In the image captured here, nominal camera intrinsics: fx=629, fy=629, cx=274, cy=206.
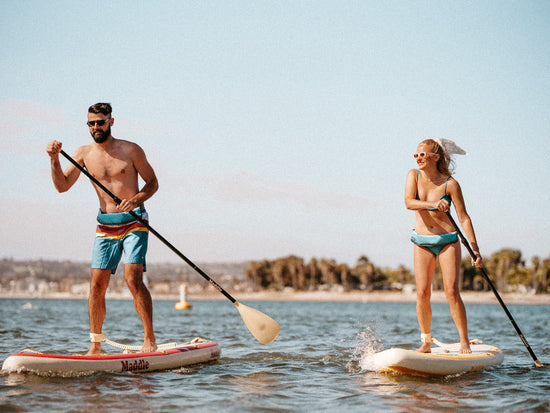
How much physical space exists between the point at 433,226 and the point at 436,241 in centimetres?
19

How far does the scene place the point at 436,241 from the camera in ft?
25.0

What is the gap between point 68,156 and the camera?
7285mm

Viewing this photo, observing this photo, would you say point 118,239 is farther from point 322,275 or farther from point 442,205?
point 322,275

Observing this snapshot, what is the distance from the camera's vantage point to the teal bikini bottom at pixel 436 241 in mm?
7605

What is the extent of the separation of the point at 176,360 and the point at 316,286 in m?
162

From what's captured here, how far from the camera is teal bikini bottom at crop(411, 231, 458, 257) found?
7605 mm

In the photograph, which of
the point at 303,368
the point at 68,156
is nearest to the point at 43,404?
the point at 68,156

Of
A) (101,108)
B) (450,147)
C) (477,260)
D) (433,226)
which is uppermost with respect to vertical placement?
(101,108)

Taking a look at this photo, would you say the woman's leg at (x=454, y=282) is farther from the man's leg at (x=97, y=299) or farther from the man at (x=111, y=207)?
the man's leg at (x=97, y=299)

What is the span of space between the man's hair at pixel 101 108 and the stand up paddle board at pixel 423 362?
4.26 m

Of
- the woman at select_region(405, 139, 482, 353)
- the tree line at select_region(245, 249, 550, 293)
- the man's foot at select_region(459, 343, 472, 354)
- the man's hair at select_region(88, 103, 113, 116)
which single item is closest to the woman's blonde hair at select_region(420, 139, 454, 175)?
the woman at select_region(405, 139, 482, 353)

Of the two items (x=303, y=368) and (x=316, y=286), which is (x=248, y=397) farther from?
(x=316, y=286)

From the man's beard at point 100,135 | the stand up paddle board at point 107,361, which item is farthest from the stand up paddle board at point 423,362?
the man's beard at point 100,135

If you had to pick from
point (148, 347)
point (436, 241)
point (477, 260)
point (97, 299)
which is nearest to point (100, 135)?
point (97, 299)
